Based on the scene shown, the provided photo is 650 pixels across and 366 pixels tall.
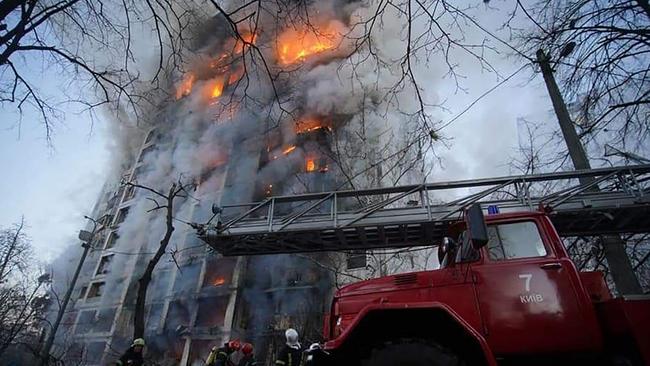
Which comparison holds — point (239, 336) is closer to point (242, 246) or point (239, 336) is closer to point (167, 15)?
point (242, 246)

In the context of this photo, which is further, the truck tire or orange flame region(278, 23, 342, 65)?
orange flame region(278, 23, 342, 65)

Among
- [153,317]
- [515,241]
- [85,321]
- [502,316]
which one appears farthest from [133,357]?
[85,321]

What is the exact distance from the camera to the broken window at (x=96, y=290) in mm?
36469

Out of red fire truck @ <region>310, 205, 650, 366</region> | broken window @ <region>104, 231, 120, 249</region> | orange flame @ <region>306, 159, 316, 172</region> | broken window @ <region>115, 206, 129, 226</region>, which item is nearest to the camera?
red fire truck @ <region>310, 205, 650, 366</region>

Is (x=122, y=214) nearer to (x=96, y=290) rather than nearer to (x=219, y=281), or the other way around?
(x=96, y=290)

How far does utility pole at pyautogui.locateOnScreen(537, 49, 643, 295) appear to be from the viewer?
24.7 feet

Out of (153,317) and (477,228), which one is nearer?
(477,228)

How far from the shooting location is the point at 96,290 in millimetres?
36906

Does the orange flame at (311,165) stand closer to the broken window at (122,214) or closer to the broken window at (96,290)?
the broken window at (122,214)

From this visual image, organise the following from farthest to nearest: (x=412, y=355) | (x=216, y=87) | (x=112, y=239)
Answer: (x=216, y=87) → (x=112, y=239) → (x=412, y=355)

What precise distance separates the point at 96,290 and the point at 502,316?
141ft

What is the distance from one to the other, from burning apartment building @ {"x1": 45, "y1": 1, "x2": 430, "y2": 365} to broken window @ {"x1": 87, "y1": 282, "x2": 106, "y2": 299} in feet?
0.34

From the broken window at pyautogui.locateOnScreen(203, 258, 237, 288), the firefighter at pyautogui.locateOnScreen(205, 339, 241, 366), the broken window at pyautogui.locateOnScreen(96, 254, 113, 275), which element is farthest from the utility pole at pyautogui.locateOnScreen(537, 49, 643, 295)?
the broken window at pyautogui.locateOnScreen(96, 254, 113, 275)

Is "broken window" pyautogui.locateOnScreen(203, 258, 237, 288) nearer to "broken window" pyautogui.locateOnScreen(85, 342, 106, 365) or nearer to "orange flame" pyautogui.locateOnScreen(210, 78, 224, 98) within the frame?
"broken window" pyautogui.locateOnScreen(85, 342, 106, 365)
